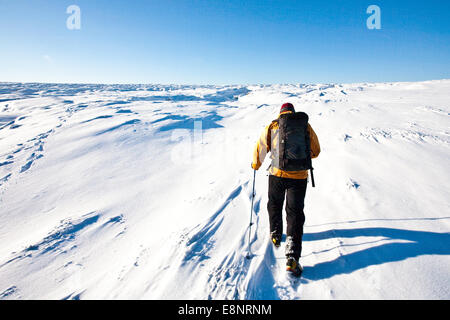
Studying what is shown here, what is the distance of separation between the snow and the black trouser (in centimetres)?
29

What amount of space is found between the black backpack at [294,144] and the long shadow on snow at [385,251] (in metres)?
1.23

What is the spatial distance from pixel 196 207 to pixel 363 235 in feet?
9.13

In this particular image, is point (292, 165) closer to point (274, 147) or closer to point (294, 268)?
point (274, 147)

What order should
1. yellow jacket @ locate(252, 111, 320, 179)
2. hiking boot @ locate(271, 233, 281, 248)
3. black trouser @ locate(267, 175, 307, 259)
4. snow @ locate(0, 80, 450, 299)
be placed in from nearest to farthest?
A: snow @ locate(0, 80, 450, 299) → black trouser @ locate(267, 175, 307, 259) → yellow jacket @ locate(252, 111, 320, 179) → hiking boot @ locate(271, 233, 281, 248)

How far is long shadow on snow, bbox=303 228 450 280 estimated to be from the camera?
2.26 m

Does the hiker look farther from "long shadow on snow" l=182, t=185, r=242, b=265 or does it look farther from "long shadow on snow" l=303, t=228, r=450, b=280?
"long shadow on snow" l=182, t=185, r=242, b=265

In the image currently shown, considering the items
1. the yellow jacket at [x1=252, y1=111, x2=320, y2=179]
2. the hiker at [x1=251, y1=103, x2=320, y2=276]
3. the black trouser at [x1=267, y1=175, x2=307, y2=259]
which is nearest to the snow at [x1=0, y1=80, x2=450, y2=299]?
the black trouser at [x1=267, y1=175, x2=307, y2=259]

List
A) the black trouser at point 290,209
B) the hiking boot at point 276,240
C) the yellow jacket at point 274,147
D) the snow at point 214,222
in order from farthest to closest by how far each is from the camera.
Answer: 1. the hiking boot at point 276,240
2. the yellow jacket at point 274,147
3. the black trouser at point 290,209
4. the snow at point 214,222

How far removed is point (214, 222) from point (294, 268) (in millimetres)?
1451

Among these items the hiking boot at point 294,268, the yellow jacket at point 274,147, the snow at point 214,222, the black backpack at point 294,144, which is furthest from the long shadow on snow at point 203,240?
the black backpack at point 294,144

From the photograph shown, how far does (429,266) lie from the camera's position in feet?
7.13

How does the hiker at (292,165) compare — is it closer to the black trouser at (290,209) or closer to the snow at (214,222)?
the black trouser at (290,209)

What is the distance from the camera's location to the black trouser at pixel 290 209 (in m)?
2.34
